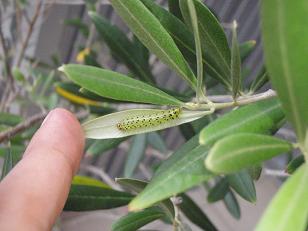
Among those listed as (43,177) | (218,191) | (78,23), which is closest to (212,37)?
(43,177)

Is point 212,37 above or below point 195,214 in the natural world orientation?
above

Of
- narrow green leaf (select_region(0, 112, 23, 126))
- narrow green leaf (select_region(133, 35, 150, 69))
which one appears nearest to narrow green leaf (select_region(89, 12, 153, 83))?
narrow green leaf (select_region(133, 35, 150, 69))

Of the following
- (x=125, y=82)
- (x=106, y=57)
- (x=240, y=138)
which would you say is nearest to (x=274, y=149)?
(x=240, y=138)

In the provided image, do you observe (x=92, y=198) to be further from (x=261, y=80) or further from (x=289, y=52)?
(x=289, y=52)

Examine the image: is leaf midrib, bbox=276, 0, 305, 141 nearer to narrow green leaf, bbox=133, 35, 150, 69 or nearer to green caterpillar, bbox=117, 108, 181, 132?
green caterpillar, bbox=117, 108, 181, 132

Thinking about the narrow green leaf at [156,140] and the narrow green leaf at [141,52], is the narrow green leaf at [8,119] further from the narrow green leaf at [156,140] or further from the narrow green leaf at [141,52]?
the narrow green leaf at [141,52]

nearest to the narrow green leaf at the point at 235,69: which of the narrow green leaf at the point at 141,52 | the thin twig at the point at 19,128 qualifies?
the narrow green leaf at the point at 141,52
